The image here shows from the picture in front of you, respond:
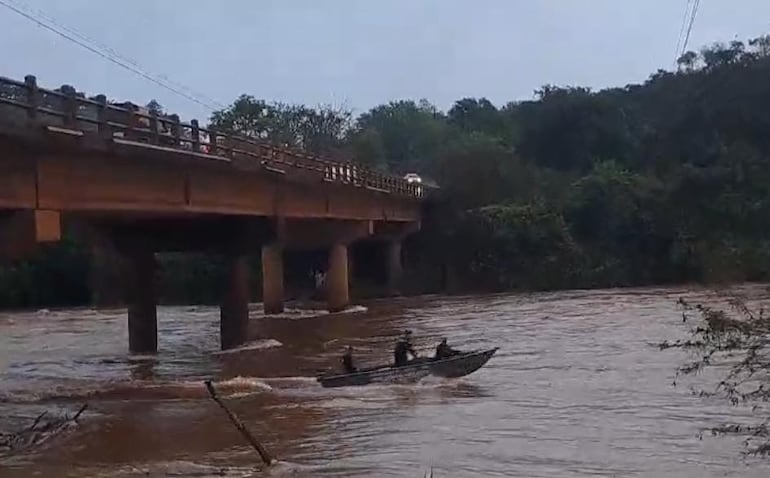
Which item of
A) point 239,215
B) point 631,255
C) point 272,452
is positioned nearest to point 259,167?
point 239,215

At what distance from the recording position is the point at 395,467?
19.5m

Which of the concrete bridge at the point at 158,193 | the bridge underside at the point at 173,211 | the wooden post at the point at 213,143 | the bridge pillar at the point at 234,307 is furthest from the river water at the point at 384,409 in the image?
the wooden post at the point at 213,143

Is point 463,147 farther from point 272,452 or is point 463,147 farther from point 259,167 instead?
point 272,452

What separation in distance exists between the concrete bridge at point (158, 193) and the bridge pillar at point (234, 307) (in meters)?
0.04

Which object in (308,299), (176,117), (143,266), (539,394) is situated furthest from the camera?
(308,299)

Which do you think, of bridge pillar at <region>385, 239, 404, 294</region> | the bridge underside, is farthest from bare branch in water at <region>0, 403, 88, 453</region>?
bridge pillar at <region>385, 239, 404, 294</region>

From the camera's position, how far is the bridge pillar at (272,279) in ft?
186

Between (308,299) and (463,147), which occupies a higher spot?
(463,147)

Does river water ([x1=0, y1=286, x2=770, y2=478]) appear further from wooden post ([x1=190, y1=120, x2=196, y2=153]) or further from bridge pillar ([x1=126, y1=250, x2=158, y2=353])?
wooden post ([x1=190, y1=120, x2=196, y2=153])

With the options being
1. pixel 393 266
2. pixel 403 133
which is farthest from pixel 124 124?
pixel 403 133

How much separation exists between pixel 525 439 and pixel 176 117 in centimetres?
1494

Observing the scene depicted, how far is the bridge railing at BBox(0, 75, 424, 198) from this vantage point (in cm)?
2216

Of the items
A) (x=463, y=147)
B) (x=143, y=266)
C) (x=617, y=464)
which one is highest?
(x=463, y=147)

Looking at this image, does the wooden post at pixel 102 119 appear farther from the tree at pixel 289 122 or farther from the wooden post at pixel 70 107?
the tree at pixel 289 122
